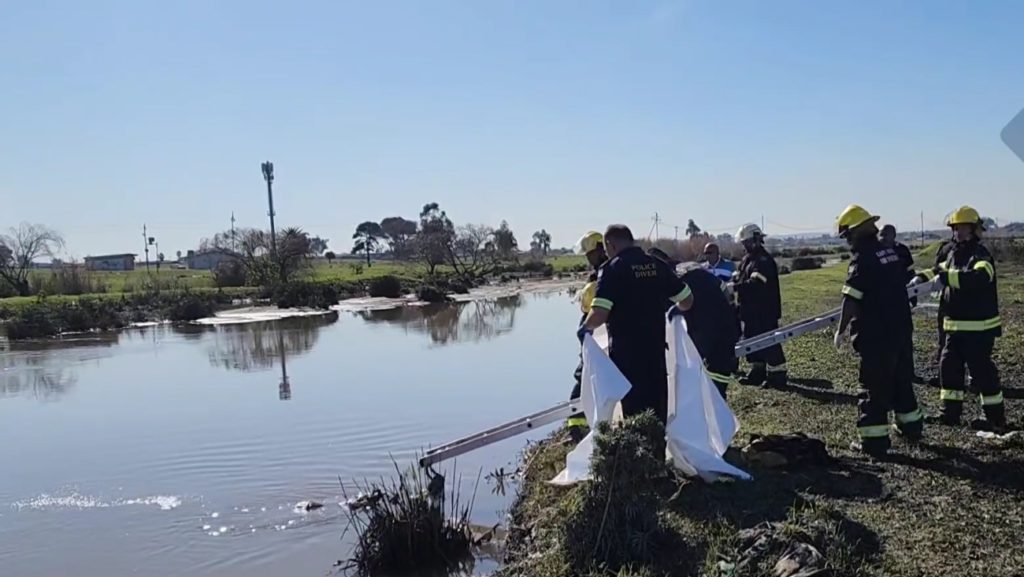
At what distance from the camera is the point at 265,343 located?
25891mm

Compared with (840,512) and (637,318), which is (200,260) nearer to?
(637,318)

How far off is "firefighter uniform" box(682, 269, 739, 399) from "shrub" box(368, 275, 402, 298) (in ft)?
134

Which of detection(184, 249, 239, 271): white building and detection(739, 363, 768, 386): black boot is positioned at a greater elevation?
detection(184, 249, 239, 271): white building

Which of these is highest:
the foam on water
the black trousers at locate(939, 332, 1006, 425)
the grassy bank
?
the black trousers at locate(939, 332, 1006, 425)

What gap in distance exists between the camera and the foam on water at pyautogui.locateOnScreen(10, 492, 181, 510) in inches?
352

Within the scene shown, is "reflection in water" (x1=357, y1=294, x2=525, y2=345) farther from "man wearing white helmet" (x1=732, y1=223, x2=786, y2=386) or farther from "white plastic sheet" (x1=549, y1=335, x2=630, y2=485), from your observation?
"white plastic sheet" (x1=549, y1=335, x2=630, y2=485)

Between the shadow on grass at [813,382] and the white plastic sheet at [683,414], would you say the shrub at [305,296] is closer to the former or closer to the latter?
the shadow on grass at [813,382]

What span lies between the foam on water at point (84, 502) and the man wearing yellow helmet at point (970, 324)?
299 inches

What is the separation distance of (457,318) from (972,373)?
2747cm

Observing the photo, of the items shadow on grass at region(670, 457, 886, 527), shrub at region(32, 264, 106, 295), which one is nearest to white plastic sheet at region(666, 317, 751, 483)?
shadow on grass at region(670, 457, 886, 527)

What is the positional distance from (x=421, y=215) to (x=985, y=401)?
94.5 meters

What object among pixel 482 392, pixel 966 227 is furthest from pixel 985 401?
pixel 482 392

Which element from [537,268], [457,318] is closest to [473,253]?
[537,268]

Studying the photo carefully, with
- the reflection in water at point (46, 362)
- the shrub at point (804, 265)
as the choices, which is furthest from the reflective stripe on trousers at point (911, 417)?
the shrub at point (804, 265)
